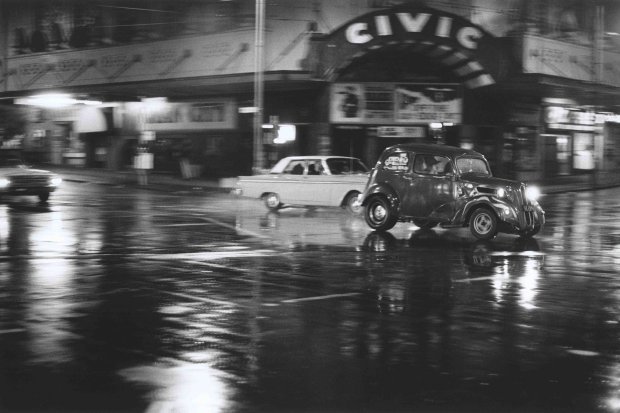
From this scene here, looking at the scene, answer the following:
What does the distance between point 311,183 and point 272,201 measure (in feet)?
6.13

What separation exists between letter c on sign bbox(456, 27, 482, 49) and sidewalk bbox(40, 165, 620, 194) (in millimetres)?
7056

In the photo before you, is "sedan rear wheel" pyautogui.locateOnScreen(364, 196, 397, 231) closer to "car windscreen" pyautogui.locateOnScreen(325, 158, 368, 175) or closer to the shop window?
"car windscreen" pyautogui.locateOnScreen(325, 158, 368, 175)

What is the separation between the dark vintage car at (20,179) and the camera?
26094 mm

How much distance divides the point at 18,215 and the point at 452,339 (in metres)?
16.7

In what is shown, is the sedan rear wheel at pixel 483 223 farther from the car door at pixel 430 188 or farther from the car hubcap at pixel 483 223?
the car door at pixel 430 188

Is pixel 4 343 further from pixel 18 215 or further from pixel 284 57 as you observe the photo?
pixel 284 57

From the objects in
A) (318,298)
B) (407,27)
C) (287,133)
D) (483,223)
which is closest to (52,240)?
(318,298)

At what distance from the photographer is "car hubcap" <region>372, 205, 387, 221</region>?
19.8 m

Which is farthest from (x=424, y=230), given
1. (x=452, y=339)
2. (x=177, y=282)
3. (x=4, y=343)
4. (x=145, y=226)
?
(x=4, y=343)

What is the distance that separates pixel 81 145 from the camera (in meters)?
54.9

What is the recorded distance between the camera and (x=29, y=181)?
26453 millimetres

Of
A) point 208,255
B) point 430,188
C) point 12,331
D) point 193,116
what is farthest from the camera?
point 193,116

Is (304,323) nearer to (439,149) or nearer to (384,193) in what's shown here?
(439,149)

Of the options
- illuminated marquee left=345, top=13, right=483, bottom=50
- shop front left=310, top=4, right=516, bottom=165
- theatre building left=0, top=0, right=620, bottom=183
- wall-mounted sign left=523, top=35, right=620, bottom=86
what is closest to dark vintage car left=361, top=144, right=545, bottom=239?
theatre building left=0, top=0, right=620, bottom=183
